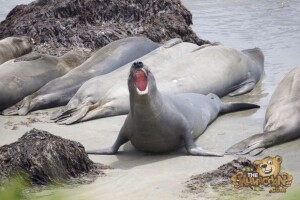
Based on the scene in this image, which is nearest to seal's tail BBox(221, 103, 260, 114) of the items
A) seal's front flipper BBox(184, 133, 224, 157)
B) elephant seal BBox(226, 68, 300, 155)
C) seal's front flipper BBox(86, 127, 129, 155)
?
elephant seal BBox(226, 68, 300, 155)

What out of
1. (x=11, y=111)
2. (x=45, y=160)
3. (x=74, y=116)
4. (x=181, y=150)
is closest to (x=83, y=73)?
(x=11, y=111)

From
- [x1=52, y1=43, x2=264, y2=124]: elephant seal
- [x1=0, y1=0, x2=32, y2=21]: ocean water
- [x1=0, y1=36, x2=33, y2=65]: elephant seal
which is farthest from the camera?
[x1=0, y1=0, x2=32, y2=21]: ocean water

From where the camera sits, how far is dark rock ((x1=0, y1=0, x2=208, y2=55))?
36.3 ft

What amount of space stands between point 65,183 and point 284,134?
2.07 meters

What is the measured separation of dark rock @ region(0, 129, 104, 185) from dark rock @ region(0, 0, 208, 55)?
5387 millimetres

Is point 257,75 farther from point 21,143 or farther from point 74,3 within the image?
point 21,143

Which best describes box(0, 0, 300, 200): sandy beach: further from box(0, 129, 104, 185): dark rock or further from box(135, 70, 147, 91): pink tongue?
box(135, 70, 147, 91): pink tongue

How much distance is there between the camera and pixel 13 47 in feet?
35.2

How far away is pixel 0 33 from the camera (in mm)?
11977

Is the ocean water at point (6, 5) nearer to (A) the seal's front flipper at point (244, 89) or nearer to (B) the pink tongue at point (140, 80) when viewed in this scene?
(A) the seal's front flipper at point (244, 89)

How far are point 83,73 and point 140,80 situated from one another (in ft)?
10.8

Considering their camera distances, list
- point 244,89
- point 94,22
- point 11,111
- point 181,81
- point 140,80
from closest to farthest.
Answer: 1. point 140,80
2. point 181,81
3. point 11,111
4. point 244,89
5. point 94,22

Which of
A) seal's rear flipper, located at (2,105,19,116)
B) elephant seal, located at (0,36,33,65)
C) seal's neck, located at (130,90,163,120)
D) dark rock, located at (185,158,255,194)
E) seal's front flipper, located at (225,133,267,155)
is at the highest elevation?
seal's neck, located at (130,90,163,120)

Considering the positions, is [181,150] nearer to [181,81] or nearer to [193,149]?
[193,149]
